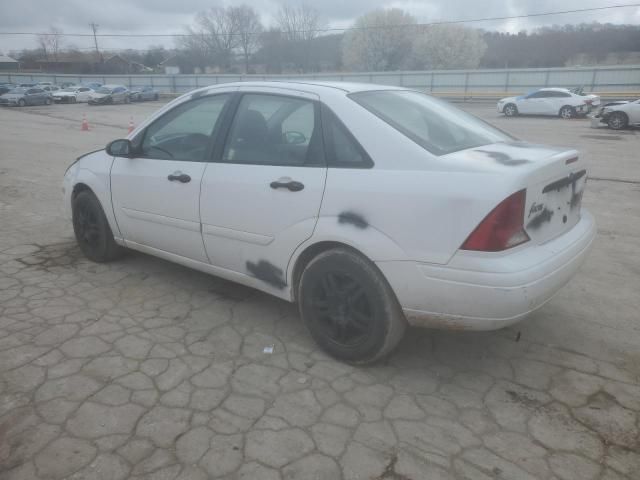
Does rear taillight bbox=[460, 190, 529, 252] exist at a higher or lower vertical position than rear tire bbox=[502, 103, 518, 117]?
higher

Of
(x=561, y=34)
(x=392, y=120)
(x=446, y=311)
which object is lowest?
(x=446, y=311)

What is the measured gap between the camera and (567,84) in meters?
33.2

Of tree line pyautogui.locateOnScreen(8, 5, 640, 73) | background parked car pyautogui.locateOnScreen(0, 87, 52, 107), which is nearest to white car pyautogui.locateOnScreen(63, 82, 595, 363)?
background parked car pyautogui.locateOnScreen(0, 87, 52, 107)

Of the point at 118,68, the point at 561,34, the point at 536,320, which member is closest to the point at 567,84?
the point at 561,34

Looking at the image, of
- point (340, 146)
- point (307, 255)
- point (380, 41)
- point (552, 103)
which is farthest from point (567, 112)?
point (380, 41)

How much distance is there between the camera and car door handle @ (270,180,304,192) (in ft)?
9.62

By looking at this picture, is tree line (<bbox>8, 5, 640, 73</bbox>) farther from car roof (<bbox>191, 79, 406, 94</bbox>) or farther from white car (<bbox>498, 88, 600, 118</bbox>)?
car roof (<bbox>191, 79, 406, 94</bbox>)

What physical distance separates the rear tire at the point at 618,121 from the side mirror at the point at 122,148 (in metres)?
18.8

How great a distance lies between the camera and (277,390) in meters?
2.79

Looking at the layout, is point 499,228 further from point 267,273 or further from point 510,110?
point 510,110

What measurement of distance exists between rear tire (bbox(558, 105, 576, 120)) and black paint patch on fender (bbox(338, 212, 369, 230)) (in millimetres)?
23597

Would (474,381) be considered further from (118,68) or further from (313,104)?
(118,68)

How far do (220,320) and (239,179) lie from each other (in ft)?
3.51

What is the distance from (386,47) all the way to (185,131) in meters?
64.0
